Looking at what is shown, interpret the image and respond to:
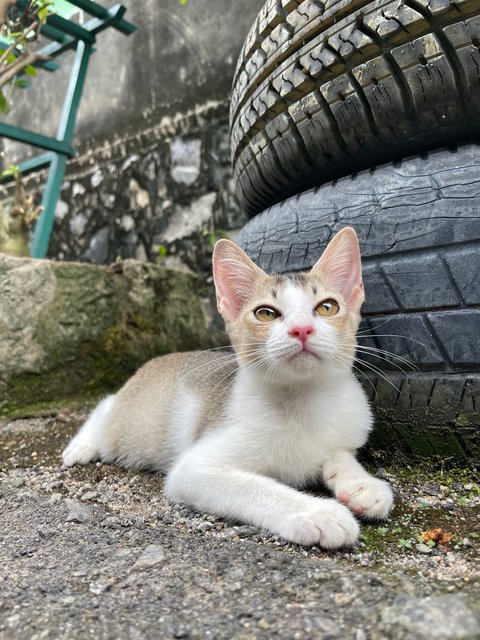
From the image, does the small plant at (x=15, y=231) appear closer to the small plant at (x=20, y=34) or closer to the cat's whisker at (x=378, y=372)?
the small plant at (x=20, y=34)

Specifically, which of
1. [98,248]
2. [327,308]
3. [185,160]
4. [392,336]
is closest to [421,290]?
[392,336]

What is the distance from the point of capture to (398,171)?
4.49ft

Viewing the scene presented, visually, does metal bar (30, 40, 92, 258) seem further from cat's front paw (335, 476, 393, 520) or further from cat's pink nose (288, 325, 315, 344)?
cat's front paw (335, 476, 393, 520)

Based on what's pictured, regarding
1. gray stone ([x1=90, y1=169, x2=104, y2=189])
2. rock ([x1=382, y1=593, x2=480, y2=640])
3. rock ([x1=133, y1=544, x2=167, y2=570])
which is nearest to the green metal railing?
gray stone ([x1=90, y1=169, x2=104, y2=189])

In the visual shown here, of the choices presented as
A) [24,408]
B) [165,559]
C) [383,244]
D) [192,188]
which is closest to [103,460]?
[24,408]

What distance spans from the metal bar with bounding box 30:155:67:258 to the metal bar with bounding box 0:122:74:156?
0.06 meters

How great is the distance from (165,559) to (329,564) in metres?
0.32

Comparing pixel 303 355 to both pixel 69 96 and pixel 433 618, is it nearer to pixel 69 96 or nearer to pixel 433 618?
pixel 433 618

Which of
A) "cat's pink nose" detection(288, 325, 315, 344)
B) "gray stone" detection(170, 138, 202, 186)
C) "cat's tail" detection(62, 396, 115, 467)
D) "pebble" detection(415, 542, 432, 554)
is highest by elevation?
"gray stone" detection(170, 138, 202, 186)

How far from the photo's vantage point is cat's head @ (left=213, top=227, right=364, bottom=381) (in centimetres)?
134

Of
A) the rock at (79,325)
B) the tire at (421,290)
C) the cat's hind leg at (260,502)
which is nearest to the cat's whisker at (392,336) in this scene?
the tire at (421,290)

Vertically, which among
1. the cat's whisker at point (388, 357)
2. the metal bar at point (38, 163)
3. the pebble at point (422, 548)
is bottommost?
the pebble at point (422, 548)

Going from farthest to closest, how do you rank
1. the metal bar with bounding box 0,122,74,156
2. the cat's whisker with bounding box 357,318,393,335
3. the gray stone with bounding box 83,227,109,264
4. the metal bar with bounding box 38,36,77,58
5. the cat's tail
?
the gray stone with bounding box 83,227,109,264 → the metal bar with bounding box 38,36,77,58 → the metal bar with bounding box 0,122,74,156 → the cat's tail → the cat's whisker with bounding box 357,318,393,335

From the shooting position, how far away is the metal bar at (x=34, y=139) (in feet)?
9.17
